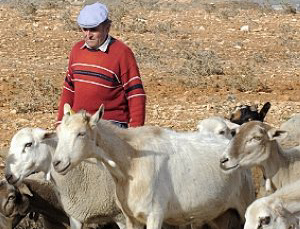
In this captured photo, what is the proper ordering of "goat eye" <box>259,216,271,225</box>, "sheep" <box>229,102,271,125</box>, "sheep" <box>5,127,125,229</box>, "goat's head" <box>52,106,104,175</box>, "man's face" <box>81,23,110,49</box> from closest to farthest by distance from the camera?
"goat eye" <box>259,216,271,225</box> < "goat's head" <box>52,106,104,175</box> < "man's face" <box>81,23,110,49</box> < "sheep" <box>5,127,125,229</box> < "sheep" <box>229,102,271,125</box>

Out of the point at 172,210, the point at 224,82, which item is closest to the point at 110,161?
the point at 172,210

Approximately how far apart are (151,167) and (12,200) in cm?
198

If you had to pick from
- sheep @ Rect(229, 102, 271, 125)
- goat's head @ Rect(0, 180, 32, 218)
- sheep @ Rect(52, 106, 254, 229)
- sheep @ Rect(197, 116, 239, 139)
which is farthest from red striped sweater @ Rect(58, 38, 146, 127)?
sheep @ Rect(229, 102, 271, 125)

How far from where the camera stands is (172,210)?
26.7 feet

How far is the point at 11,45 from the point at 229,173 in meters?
17.0

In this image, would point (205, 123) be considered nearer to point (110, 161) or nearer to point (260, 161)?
point (260, 161)

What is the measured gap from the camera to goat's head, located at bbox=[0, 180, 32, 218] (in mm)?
9203

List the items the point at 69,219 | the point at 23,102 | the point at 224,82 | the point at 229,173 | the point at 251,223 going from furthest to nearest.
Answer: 1. the point at 224,82
2. the point at 23,102
3. the point at 69,219
4. the point at 229,173
5. the point at 251,223

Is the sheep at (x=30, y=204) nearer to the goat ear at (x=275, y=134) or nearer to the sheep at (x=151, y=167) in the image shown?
the sheep at (x=151, y=167)

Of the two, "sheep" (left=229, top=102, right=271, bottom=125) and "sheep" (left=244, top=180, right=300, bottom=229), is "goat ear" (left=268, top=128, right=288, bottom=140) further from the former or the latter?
"sheep" (left=229, top=102, right=271, bottom=125)

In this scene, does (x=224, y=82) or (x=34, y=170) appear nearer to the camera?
(x=34, y=170)

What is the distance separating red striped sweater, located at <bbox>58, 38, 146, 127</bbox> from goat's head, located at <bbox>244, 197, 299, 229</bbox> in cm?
230

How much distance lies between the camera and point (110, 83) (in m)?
8.61

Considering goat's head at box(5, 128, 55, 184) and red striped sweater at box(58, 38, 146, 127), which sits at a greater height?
red striped sweater at box(58, 38, 146, 127)
